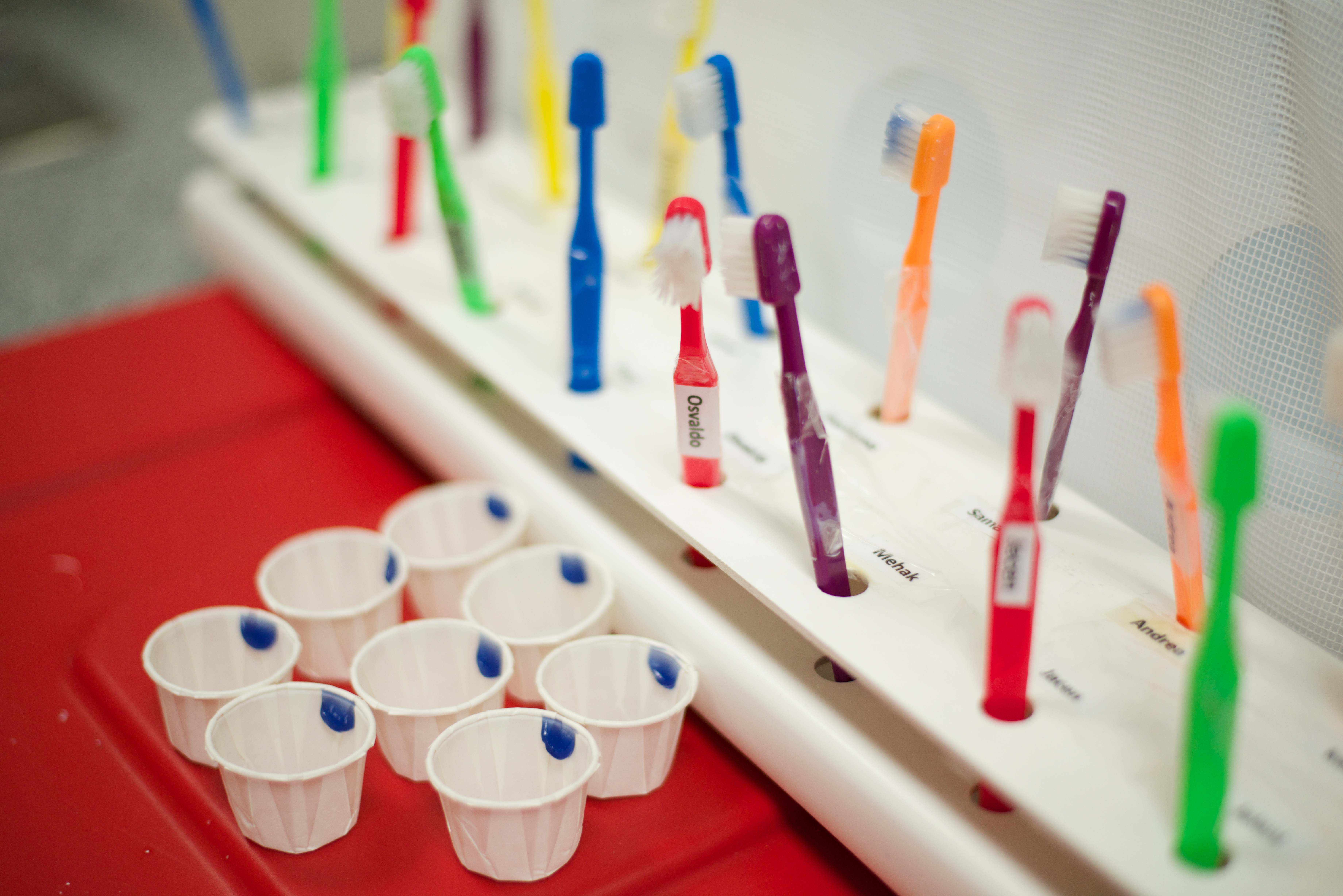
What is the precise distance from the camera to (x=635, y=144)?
0.76m

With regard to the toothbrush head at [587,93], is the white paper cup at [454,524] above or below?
below

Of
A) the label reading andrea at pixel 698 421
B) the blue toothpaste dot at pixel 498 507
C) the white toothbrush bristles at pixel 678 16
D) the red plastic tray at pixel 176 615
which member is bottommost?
the red plastic tray at pixel 176 615

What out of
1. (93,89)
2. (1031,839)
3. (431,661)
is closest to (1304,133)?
(1031,839)

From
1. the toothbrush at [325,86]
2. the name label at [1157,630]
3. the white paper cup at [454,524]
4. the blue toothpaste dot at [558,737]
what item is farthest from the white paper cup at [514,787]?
the toothbrush at [325,86]

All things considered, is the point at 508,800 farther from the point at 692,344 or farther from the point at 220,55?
the point at 220,55

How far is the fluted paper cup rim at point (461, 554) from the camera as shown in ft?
1.73

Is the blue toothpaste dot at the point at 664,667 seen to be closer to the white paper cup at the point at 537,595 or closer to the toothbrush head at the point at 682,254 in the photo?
the white paper cup at the point at 537,595

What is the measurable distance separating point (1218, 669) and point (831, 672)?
0.17 metres

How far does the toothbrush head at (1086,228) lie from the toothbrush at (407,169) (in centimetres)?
38

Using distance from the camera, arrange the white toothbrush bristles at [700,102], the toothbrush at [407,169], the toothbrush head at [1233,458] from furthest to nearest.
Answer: the toothbrush at [407,169]
the white toothbrush bristles at [700,102]
the toothbrush head at [1233,458]

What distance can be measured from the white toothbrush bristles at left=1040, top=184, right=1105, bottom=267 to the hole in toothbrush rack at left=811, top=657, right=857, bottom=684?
18 cm

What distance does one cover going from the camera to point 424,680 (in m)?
0.50

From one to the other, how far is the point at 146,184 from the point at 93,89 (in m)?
0.22

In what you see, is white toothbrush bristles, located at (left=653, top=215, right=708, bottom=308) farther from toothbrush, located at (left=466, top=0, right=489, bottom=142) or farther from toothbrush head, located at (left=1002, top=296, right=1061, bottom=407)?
toothbrush, located at (left=466, top=0, right=489, bottom=142)
